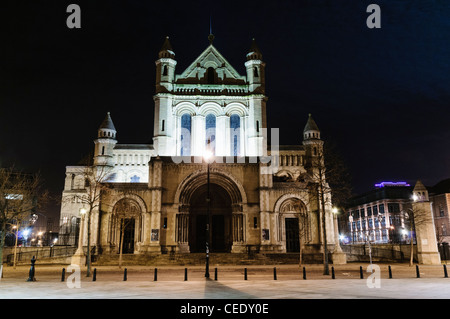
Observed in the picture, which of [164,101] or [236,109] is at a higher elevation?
[164,101]

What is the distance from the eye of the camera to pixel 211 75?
1929 inches

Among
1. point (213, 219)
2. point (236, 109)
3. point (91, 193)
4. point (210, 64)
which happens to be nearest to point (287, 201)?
point (213, 219)

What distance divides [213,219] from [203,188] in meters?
3.50

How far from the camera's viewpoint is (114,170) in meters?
45.8

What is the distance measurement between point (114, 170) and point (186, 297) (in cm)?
3607

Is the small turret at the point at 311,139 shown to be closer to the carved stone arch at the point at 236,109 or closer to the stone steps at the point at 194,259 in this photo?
the carved stone arch at the point at 236,109

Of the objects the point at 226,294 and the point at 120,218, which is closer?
the point at 226,294

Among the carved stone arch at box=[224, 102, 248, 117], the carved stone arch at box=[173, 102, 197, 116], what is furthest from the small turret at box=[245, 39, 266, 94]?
the carved stone arch at box=[173, 102, 197, 116]

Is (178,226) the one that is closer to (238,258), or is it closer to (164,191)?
(164,191)

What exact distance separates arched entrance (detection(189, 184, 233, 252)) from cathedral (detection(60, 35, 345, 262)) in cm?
10

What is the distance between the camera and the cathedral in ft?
116

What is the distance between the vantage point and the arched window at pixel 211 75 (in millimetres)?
48562

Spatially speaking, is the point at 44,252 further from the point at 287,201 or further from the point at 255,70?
the point at 255,70

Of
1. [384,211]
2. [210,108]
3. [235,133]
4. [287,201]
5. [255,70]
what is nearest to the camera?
[287,201]
